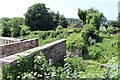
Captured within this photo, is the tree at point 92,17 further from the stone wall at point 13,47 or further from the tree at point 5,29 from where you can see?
the stone wall at point 13,47

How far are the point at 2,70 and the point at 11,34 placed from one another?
18.1 metres

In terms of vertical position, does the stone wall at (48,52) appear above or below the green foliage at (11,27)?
below

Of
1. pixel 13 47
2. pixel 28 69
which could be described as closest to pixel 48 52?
pixel 28 69

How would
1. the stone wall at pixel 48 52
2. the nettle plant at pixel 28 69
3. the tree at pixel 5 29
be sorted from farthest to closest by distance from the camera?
1. the tree at pixel 5 29
2. the stone wall at pixel 48 52
3. the nettle plant at pixel 28 69

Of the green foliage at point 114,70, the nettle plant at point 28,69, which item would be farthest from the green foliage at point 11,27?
the green foliage at point 114,70

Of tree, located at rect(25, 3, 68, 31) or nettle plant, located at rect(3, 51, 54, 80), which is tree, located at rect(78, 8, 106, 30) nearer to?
tree, located at rect(25, 3, 68, 31)

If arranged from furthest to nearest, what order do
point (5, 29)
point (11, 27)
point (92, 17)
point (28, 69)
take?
point (92, 17) → point (5, 29) → point (11, 27) → point (28, 69)

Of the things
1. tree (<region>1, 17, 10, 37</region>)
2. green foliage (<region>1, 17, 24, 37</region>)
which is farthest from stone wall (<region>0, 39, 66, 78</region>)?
tree (<region>1, 17, 10, 37</region>)

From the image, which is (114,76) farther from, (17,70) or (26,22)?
(26,22)

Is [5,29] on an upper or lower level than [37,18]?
lower

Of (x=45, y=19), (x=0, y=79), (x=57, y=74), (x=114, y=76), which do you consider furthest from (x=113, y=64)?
(x=45, y=19)

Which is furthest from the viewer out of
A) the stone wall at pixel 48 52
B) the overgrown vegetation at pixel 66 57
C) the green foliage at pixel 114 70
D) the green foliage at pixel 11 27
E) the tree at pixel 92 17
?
the tree at pixel 92 17

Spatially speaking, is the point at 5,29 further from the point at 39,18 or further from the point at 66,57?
the point at 66,57

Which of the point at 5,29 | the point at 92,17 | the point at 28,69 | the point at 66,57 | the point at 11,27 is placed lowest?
the point at 28,69
